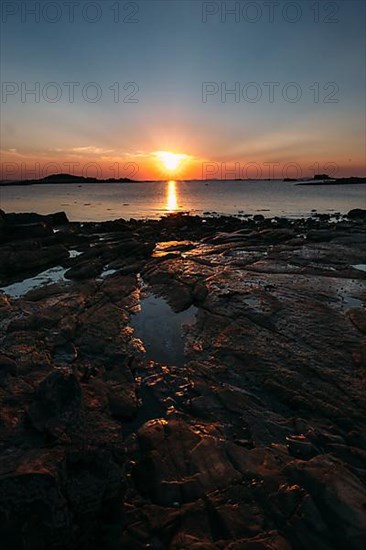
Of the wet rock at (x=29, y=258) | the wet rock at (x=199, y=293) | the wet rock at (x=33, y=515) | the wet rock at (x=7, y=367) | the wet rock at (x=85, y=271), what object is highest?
the wet rock at (x=29, y=258)

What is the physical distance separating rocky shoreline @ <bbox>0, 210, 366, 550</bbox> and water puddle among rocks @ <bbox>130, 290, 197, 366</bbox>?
1.13ft

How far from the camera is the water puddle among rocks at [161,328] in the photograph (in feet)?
39.5

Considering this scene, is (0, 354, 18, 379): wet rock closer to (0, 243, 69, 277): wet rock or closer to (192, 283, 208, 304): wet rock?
(192, 283, 208, 304): wet rock

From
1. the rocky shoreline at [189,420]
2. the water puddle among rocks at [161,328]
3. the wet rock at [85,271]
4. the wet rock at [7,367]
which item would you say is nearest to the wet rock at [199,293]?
the rocky shoreline at [189,420]

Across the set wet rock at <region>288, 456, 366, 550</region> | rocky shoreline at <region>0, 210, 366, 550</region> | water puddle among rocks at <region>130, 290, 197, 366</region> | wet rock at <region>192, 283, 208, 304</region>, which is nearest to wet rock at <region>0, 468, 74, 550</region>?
rocky shoreline at <region>0, 210, 366, 550</region>

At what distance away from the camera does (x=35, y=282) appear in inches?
828

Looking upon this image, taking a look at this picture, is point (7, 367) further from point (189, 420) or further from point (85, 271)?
point (85, 271)

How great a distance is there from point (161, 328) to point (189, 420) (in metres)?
6.11

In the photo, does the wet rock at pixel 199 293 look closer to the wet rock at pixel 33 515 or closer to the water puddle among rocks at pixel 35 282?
the water puddle among rocks at pixel 35 282

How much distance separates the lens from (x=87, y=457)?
5.66 meters

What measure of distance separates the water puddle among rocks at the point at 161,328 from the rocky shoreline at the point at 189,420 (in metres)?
0.34

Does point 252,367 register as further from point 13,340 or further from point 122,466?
point 13,340

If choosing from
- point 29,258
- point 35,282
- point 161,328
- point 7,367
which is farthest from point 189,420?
point 29,258

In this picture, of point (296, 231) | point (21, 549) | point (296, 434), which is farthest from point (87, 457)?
point (296, 231)
